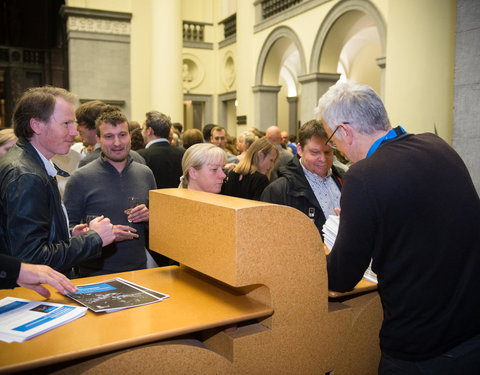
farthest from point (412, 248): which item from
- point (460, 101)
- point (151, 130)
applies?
point (460, 101)

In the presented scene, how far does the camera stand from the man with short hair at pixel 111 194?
9.41 ft

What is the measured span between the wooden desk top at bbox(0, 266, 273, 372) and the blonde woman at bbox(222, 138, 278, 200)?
2.28 meters

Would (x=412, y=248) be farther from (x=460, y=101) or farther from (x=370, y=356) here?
(x=460, y=101)

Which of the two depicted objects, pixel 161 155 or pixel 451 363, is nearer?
pixel 451 363

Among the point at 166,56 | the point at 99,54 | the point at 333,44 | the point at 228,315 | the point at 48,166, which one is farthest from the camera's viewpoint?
the point at 99,54

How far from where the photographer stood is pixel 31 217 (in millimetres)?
1858

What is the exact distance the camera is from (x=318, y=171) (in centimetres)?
305

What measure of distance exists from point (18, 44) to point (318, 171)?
1789 cm

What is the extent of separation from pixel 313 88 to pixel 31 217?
8.74 metres

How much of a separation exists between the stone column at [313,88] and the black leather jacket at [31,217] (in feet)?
26.8

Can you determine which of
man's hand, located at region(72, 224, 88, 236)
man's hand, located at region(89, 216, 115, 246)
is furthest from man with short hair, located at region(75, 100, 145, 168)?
man's hand, located at region(89, 216, 115, 246)

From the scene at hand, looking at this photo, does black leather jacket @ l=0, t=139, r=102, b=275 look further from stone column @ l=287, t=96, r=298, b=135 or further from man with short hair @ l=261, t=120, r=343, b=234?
A: stone column @ l=287, t=96, r=298, b=135

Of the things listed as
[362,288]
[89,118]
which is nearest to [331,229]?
[362,288]

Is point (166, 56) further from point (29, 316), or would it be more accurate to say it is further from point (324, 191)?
point (29, 316)
